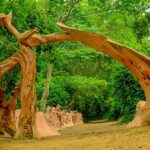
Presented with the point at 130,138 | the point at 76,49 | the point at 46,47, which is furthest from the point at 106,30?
the point at 130,138

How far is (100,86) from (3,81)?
19.3 m

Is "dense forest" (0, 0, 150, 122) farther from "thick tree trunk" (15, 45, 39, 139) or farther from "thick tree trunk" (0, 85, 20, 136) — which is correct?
"thick tree trunk" (15, 45, 39, 139)

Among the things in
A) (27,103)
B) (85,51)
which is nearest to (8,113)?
(27,103)

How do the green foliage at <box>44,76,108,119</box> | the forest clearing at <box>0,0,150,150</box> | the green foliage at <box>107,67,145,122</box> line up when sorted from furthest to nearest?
the green foliage at <box>44,76,108,119</box> → the green foliage at <box>107,67,145,122</box> → the forest clearing at <box>0,0,150,150</box>

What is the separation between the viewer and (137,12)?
81.0 feet

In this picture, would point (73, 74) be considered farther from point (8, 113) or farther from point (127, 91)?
point (8, 113)

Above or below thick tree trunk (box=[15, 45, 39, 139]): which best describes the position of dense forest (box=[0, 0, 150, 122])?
above

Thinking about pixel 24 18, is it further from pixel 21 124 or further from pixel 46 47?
pixel 21 124

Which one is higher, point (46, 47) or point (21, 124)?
point (46, 47)

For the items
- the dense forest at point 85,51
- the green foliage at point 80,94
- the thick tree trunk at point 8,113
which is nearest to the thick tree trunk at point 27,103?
the thick tree trunk at point 8,113

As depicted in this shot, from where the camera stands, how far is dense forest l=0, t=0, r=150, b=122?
16.4 metres

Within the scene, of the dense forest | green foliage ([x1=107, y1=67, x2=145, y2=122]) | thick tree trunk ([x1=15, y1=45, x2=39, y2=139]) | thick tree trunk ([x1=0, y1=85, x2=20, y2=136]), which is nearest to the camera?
thick tree trunk ([x1=15, y1=45, x2=39, y2=139])

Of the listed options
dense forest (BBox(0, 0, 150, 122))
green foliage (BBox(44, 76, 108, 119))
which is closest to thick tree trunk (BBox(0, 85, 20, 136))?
dense forest (BBox(0, 0, 150, 122))

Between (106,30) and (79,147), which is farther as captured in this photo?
(106,30)
